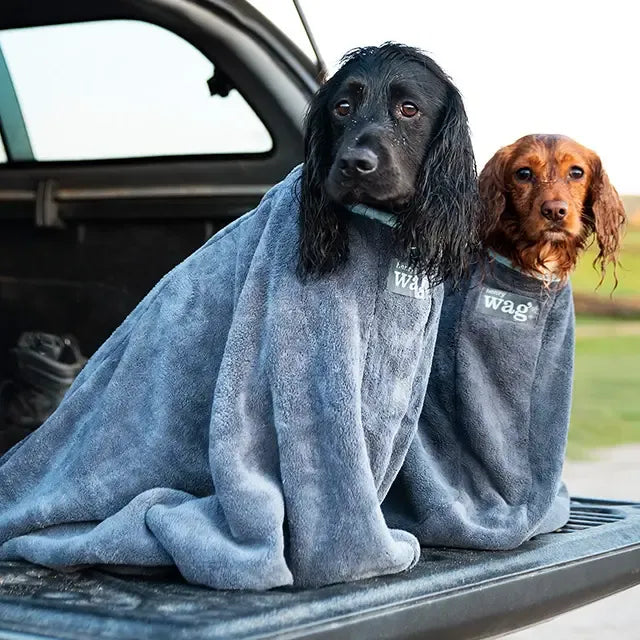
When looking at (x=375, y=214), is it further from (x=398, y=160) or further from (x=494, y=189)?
(x=494, y=189)

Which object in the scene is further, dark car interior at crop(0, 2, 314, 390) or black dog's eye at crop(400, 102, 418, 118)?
dark car interior at crop(0, 2, 314, 390)

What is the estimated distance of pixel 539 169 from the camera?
293 centimetres

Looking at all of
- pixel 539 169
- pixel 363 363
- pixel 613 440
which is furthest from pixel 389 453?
pixel 613 440

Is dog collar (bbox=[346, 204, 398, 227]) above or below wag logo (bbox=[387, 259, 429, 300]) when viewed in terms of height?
above

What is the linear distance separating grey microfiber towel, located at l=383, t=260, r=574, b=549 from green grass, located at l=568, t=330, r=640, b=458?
622cm

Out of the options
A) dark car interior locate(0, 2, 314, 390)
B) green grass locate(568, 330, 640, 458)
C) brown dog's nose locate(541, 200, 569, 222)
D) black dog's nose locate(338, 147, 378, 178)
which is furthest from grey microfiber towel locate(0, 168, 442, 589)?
green grass locate(568, 330, 640, 458)

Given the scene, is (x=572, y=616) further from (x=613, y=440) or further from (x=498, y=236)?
(x=613, y=440)

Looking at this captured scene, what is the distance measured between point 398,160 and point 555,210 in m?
0.63

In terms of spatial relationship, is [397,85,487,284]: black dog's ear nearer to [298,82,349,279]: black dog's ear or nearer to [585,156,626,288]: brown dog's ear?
[298,82,349,279]: black dog's ear

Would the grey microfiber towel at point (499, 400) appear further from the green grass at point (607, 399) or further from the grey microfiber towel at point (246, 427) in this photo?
the green grass at point (607, 399)

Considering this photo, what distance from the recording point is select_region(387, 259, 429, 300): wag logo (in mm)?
2465

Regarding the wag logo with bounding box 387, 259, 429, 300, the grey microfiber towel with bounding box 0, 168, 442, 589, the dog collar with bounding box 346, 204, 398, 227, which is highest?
the dog collar with bounding box 346, 204, 398, 227

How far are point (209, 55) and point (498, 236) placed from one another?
1.20 metres

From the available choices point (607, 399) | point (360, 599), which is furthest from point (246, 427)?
point (607, 399)
